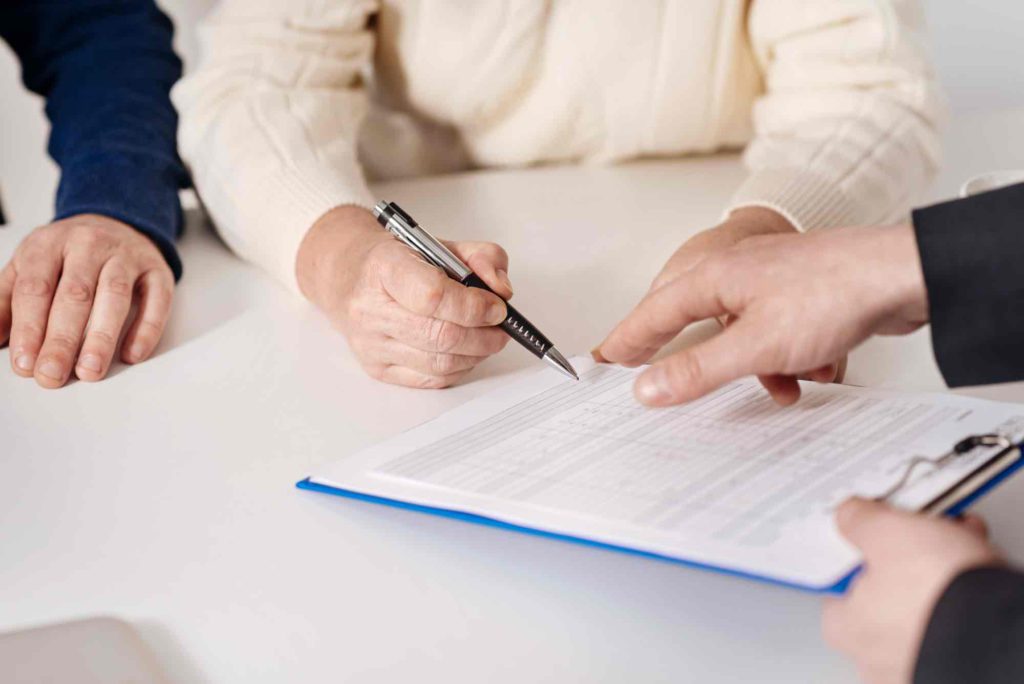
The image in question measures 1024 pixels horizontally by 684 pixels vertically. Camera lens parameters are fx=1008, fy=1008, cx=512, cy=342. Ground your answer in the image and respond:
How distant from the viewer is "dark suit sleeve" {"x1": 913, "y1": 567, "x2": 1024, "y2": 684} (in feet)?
1.31

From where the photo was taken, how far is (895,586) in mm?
445

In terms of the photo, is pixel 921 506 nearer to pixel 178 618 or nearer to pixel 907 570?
pixel 907 570

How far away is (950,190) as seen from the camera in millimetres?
1204

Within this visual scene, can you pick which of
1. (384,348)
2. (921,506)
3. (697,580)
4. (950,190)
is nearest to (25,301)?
(384,348)

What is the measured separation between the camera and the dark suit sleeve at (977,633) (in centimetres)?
40

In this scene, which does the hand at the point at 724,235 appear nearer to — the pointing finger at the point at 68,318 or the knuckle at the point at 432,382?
the knuckle at the point at 432,382

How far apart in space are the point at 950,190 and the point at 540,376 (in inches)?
27.4

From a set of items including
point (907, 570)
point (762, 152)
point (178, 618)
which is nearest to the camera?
point (907, 570)

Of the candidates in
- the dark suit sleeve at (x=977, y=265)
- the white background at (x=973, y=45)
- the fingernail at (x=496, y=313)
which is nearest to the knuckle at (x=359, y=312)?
the fingernail at (x=496, y=313)

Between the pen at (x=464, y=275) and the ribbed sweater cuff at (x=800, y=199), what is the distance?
12.8 inches

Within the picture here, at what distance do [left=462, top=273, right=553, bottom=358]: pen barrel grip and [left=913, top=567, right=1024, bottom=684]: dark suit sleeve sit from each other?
1.27 ft

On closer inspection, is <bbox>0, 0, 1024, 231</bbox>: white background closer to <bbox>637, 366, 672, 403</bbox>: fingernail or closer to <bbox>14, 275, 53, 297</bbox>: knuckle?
<bbox>14, 275, 53, 297</bbox>: knuckle

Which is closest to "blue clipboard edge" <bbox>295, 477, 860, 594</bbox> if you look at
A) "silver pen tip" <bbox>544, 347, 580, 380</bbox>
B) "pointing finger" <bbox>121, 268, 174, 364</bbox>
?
"silver pen tip" <bbox>544, 347, 580, 380</bbox>

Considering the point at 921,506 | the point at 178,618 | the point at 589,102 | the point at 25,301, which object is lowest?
the point at 25,301
